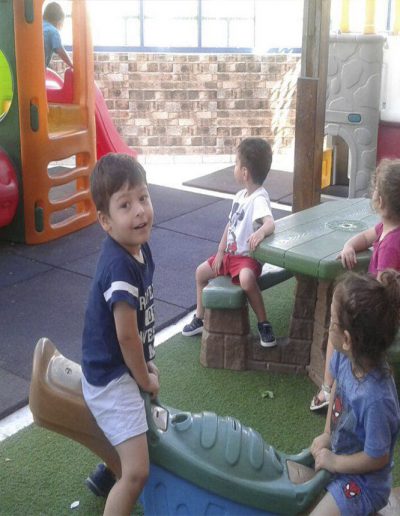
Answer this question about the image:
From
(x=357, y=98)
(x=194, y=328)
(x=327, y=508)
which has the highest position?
(x=357, y=98)

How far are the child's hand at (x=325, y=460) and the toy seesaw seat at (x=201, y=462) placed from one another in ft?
0.07

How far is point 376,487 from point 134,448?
67cm

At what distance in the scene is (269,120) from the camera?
8469 mm

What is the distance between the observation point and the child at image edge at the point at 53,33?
634 cm

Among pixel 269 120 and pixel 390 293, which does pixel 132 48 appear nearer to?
pixel 269 120

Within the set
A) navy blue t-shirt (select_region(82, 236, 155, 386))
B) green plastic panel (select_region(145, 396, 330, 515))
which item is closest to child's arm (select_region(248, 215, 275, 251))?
navy blue t-shirt (select_region(82, 236, 155, 386))

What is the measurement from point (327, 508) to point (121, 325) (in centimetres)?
75

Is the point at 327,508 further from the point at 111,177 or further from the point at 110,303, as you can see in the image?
the point at 111,177

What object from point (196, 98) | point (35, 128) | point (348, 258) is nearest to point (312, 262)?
point (348, 258)

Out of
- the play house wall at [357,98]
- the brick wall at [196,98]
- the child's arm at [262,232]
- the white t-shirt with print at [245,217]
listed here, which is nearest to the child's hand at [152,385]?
the child's arm at [262,232]

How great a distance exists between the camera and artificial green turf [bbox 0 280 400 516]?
2.49 m

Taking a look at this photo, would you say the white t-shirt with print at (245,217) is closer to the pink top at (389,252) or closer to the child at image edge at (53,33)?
the pink top at (389,252)

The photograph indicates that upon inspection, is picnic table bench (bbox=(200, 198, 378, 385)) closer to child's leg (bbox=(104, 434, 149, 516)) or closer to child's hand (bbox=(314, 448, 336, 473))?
child's hand (bbox=(314, 448, 336, 473))

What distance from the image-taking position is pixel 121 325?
6.40ft
